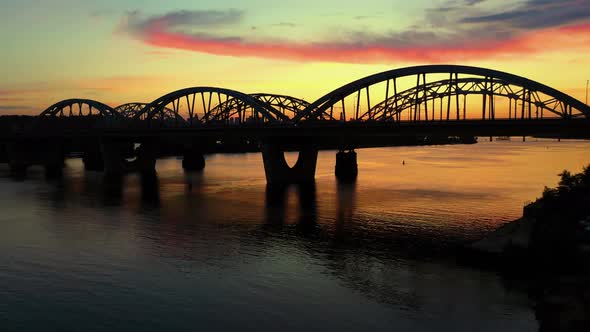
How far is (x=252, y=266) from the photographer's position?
35.2 m

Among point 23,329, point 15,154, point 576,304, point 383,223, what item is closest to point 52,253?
point 23,329

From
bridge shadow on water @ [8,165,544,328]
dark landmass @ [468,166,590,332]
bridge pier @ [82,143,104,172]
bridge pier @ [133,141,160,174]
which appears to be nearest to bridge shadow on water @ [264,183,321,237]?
bridge shadow on water @ [8,165,544,328]

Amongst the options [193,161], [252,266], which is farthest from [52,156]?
[252,266]

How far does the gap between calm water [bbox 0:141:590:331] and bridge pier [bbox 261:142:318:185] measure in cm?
1661

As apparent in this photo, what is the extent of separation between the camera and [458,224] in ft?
161

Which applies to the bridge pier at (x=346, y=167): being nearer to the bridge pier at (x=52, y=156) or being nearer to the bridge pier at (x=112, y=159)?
the bridge pier at (x=112, y=159)

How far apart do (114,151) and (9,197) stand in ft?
131

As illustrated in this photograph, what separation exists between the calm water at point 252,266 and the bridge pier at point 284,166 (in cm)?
1661

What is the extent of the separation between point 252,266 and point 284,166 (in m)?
53.1

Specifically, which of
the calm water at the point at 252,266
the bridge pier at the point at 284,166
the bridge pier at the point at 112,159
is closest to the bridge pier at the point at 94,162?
the bridge pier at the point at 112,159

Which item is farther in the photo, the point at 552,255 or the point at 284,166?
the point at 284,166

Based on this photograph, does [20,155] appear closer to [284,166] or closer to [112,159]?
[112,159]

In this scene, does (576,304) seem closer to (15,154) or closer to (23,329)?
(23,329)

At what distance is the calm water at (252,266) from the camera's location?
26172 millimetres
